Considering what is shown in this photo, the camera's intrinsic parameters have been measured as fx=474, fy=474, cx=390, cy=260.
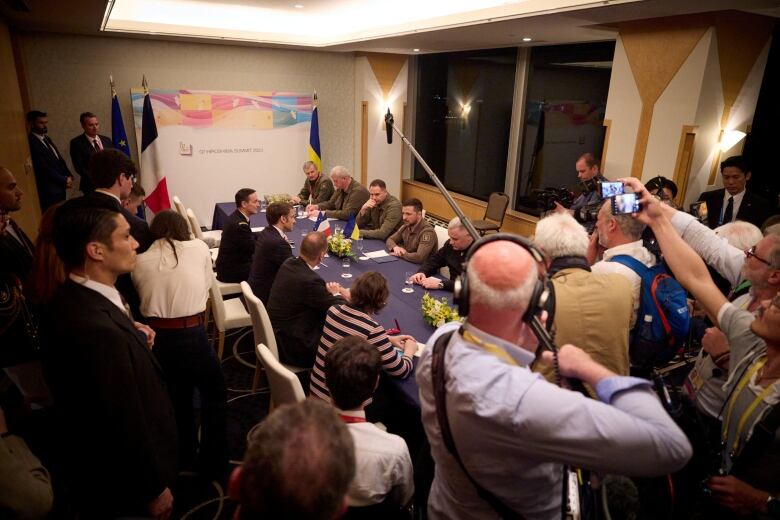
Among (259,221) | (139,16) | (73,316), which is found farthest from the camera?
(139,16)

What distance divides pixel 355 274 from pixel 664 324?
2.30 m

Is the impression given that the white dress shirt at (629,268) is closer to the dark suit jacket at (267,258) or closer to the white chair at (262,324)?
the white chair at (262,324)

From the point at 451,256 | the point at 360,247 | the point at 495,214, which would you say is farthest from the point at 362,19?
the point at 451,256

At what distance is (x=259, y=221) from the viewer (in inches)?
218

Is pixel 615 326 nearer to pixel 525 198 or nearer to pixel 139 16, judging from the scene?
pixel 525 198

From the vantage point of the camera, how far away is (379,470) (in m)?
1.67

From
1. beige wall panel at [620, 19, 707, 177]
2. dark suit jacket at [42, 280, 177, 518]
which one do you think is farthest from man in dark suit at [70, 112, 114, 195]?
beige wall panel at [620, 19, 707, 177]

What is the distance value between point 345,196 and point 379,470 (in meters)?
4.79

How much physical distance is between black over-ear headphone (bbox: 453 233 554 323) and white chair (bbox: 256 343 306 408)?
118 cm

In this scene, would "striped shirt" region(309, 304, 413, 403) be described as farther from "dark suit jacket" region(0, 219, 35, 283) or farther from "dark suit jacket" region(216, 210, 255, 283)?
"dark suit jacket" region(216, 210, 255, 283)

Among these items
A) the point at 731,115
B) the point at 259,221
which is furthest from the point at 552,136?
the point at 259,221

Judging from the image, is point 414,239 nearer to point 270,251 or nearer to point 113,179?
point 270,251

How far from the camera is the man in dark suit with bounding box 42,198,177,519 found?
5.19 ft

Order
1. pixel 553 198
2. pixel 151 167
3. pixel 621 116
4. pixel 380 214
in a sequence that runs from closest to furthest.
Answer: pixel 553 198
pixel 621 116
pixel 380 214
pixel 151 167
